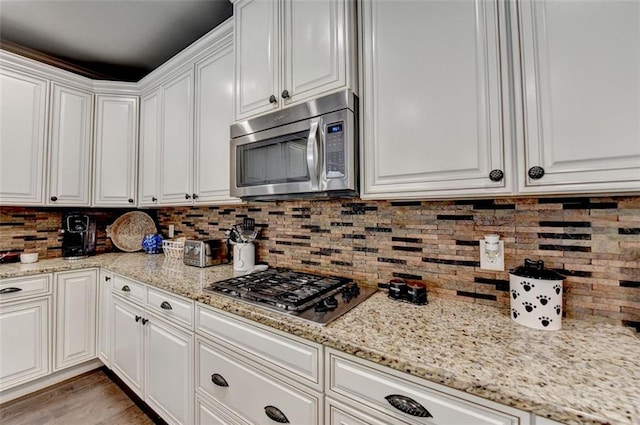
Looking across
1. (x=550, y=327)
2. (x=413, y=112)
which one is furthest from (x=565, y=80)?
(x=550, y=327)

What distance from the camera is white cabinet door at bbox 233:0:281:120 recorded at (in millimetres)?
1458

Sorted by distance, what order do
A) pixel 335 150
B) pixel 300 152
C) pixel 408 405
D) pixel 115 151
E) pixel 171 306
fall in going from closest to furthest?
1. pixel 408 405
2. pixel 335 150
3. pixel 300 152
4. pixel 171 306
5. pixel 115 151

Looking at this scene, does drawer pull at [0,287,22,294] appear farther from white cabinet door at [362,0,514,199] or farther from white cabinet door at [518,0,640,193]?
white cabinet door at [518,0,640,193]

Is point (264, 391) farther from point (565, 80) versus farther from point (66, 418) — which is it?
point (66, 418)

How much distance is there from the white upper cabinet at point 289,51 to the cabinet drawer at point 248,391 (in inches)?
46.7

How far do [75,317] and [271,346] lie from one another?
1982mm

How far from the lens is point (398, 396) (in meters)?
0.78

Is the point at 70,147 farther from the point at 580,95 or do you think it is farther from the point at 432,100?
the point at 580,95

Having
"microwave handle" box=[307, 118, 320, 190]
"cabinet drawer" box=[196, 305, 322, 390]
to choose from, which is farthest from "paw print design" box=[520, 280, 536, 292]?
"microwave handle" box=[307, 118, 320, 190]

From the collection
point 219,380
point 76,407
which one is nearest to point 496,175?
point 219,380

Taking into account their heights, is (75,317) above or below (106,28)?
below

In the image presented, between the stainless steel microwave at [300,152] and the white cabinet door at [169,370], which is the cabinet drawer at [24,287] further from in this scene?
the stainless steel microwave at [300,152]

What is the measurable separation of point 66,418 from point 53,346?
54cm

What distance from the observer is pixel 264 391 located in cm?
109
